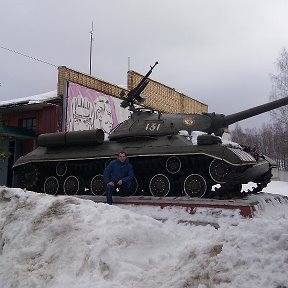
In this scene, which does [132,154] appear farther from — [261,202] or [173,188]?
[261,202]

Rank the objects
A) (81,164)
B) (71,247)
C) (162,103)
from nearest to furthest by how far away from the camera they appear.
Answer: (71,247), (81,164), (162,103)

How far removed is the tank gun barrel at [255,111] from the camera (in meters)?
11.1

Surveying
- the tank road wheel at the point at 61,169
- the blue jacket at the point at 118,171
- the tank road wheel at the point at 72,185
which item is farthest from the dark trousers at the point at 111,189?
the tank road wheel at the point at 61,169

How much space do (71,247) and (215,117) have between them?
7510mm

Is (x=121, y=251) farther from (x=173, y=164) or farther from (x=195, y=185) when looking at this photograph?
(x=173, y=164)

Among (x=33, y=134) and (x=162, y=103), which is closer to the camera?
(x=33, y=134)

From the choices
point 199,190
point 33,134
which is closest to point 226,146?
point 199,190

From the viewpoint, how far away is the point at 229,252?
4312mm

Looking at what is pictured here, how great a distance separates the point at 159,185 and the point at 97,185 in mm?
1838

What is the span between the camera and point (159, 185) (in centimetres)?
1028

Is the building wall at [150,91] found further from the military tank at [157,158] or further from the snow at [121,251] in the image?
the snow at [121,251]

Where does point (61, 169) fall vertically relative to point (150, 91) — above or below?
below

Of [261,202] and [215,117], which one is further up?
[215,117]

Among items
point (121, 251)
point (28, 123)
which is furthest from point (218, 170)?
point (28, 123)
